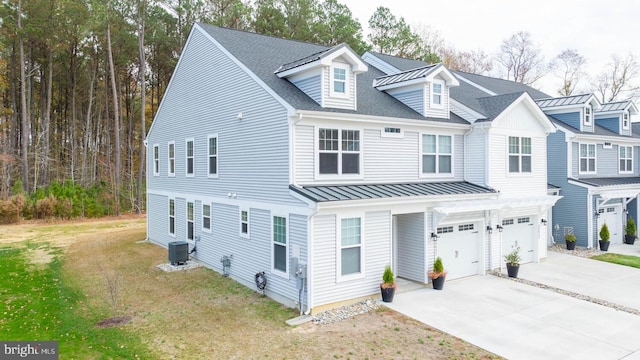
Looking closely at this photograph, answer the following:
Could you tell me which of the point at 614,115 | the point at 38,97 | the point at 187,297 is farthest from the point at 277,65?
the point at 38,97

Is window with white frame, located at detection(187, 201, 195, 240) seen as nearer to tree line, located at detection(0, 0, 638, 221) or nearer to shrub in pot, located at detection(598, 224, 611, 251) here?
tree line, located at detection(0, 0, 638, 221)

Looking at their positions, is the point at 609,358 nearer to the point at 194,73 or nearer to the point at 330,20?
the point at 194,73

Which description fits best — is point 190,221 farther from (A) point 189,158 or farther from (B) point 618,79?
(B) point 618,79

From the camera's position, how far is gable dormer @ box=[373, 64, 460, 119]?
14.1m

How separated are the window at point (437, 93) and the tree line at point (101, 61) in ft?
65.7

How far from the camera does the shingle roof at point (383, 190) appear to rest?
10.3 metres

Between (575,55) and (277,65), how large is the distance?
42.6 meters

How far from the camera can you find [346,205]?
34.0ft

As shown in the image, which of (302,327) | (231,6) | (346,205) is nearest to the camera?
(302,327)

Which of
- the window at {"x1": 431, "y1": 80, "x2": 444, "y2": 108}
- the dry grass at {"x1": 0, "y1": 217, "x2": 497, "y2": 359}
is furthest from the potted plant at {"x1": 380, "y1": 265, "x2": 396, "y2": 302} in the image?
the window at {"x1": 431, "y1": 80, "x2": 444, "y2": 108}

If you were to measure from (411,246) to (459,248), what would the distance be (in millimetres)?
1895

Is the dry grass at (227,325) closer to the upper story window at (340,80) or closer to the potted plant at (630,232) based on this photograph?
the upper story window at (340,80)

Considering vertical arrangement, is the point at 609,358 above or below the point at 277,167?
below

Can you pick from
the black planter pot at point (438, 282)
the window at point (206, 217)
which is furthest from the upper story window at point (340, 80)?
the window at point (206, 217)
